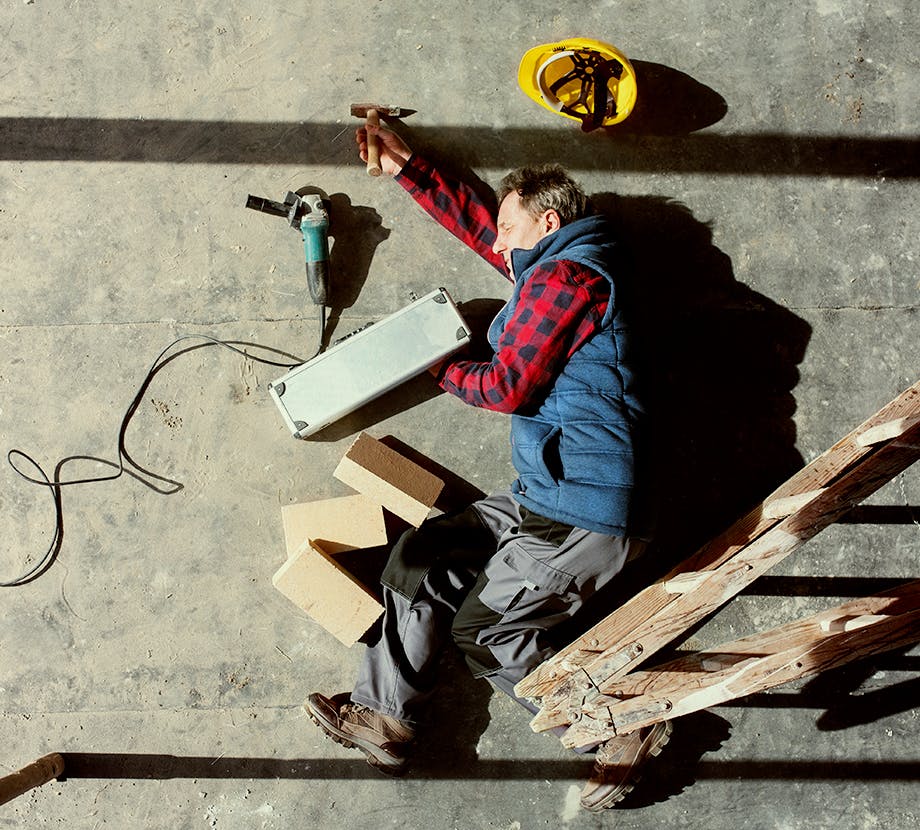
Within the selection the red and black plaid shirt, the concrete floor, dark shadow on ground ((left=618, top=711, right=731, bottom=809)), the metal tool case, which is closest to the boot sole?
the concrete floor

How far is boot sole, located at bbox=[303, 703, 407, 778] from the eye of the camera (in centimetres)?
222

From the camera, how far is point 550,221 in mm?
2094

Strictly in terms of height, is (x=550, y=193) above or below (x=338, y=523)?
above

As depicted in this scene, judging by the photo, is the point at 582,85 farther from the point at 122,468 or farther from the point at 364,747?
the point at 364,747

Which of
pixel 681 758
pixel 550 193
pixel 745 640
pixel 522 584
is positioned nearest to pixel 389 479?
pixel 522 584

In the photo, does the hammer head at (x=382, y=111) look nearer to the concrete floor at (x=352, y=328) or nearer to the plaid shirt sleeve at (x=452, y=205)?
the concrete floor at (x=352, y=328)

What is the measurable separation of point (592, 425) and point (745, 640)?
68 cm

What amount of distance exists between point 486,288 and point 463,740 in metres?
1.46

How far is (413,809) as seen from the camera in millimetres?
2326

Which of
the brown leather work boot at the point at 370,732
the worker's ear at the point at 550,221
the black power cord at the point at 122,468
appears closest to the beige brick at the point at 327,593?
the brown leather work boot at the point at 370,732

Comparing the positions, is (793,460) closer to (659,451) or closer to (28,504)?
(659,451)

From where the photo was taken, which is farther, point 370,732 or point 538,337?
point 370,732

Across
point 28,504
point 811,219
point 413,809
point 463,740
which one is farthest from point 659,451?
point 28,504

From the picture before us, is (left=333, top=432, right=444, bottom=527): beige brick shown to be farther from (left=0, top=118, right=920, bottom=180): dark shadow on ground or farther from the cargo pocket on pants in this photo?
(left=0, top=118, right=920, bottom=180): dark shadow on ground
